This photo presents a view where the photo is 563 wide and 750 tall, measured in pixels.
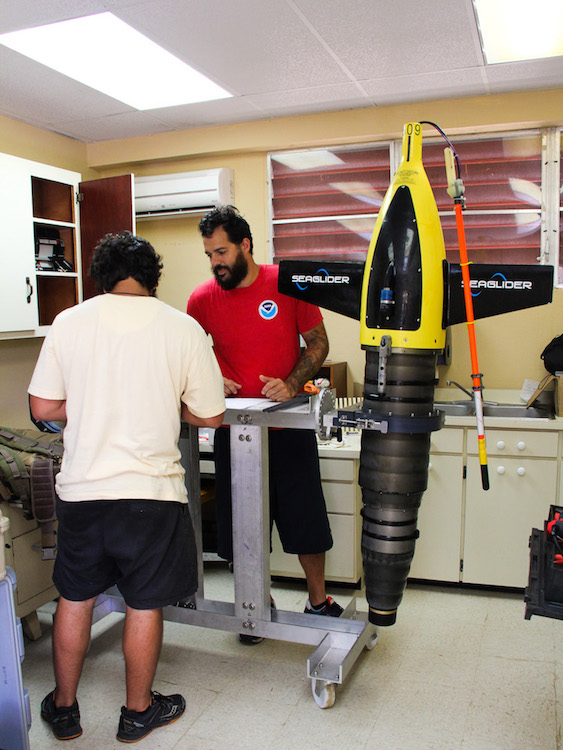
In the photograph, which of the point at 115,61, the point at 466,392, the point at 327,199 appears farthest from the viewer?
the point at 327,199

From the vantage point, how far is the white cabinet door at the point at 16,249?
10.1 ft

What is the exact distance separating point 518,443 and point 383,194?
1544mm

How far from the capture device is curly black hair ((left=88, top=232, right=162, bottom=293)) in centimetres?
184

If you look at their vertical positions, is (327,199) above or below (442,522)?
above

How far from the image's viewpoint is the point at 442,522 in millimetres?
2980

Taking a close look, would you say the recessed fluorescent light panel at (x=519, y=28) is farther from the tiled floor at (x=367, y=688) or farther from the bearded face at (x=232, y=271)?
the tiled floor at (x=367, y=688)

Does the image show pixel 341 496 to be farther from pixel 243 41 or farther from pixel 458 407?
pixel 243 41

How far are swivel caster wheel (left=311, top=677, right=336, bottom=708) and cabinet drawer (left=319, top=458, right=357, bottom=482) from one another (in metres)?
1.00

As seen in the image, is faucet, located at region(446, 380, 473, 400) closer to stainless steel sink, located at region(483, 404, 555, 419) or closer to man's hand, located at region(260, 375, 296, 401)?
stainless steel sink, located at region(483, 404, 555, 419)

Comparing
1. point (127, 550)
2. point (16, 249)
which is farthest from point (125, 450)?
point (16, 249)

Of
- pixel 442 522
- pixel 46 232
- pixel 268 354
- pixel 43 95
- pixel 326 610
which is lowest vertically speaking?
pixel 326 610

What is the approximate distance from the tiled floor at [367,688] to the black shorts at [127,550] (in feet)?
1.56

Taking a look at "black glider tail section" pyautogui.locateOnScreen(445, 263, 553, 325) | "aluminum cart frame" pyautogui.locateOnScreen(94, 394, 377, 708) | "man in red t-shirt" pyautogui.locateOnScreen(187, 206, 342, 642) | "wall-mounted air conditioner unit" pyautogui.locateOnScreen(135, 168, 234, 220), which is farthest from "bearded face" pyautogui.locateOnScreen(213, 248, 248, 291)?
"wall-mounted air conditioner unit" pyautogui.locateOnScreen(135, 168, 234, 220)

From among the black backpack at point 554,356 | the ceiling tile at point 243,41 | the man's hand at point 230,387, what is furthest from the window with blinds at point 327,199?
the man's hand at point 230,387
